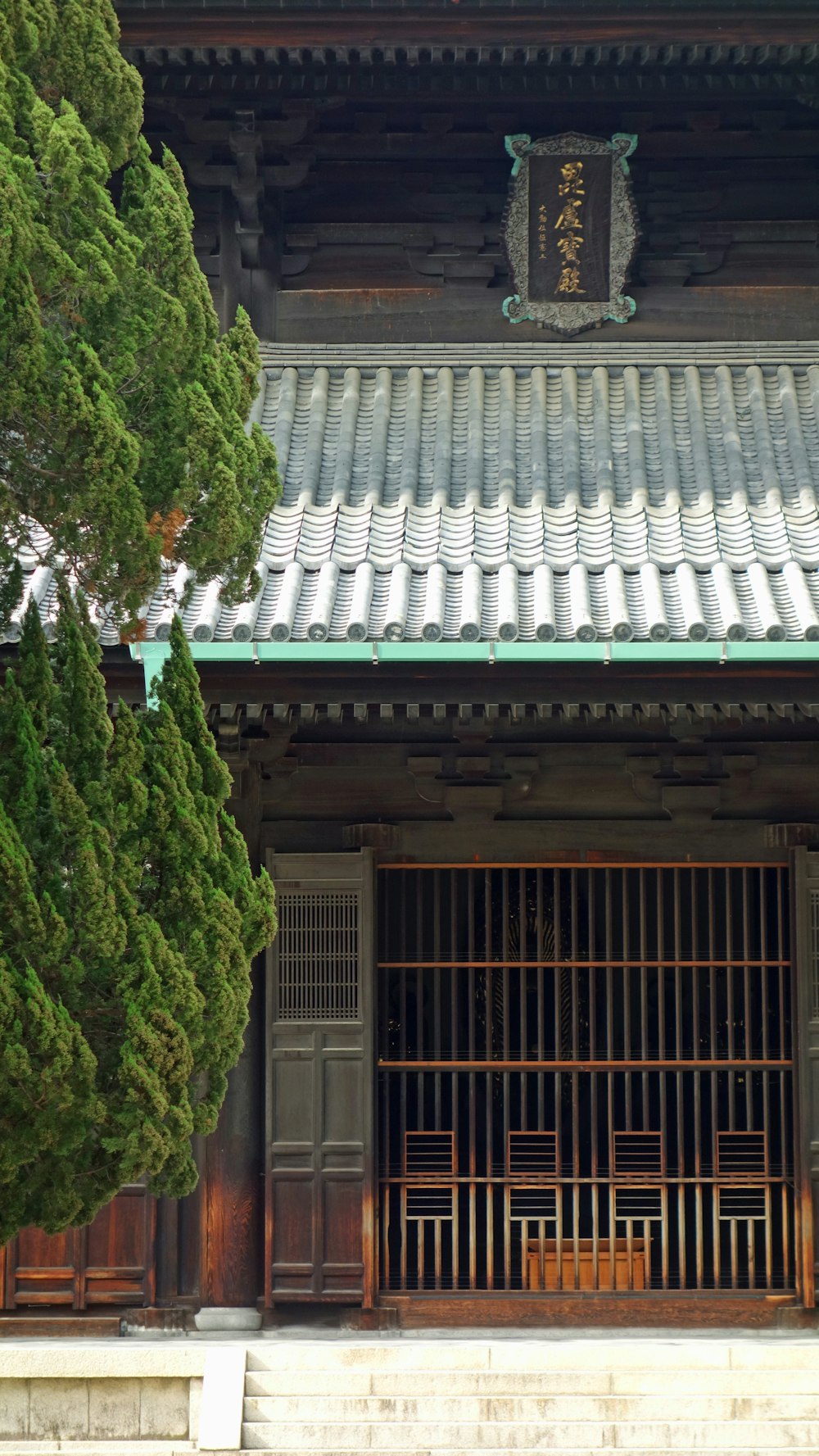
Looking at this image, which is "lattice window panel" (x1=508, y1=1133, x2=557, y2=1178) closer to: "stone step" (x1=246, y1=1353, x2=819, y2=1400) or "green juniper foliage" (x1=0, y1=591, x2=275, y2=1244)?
"stone step" (x1=246, y1=1353, x2=819, y2=1400)

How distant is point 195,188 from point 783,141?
138 inches

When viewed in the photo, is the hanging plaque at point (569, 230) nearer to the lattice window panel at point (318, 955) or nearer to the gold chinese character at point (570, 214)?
the gold chinese character at point (570, 214)

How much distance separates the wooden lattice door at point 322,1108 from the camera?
948 cm

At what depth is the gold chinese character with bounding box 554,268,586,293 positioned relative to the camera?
11.0 m

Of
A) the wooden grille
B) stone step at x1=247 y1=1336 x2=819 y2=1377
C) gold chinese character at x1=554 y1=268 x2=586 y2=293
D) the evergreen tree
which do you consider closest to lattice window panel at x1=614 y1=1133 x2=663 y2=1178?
the wooden grille

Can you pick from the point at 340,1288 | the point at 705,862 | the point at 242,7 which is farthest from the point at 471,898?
the point at 242,7

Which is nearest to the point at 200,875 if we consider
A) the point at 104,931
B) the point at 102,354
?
the point at 104,931

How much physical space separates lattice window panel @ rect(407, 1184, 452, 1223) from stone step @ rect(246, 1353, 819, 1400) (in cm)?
137

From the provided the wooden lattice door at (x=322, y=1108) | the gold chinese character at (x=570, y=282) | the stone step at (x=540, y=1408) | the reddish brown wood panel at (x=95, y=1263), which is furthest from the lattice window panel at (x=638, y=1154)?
the gold chinese character at (x=570, y=282)

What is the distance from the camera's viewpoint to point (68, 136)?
571 centimetres

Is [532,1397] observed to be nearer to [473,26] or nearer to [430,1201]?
[430,1201]

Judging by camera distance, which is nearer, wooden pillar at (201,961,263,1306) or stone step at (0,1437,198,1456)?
stone step at (0,1437,198,1456)

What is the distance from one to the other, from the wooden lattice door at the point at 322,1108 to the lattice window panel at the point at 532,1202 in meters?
0.80

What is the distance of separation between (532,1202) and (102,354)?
5608 millimetres
